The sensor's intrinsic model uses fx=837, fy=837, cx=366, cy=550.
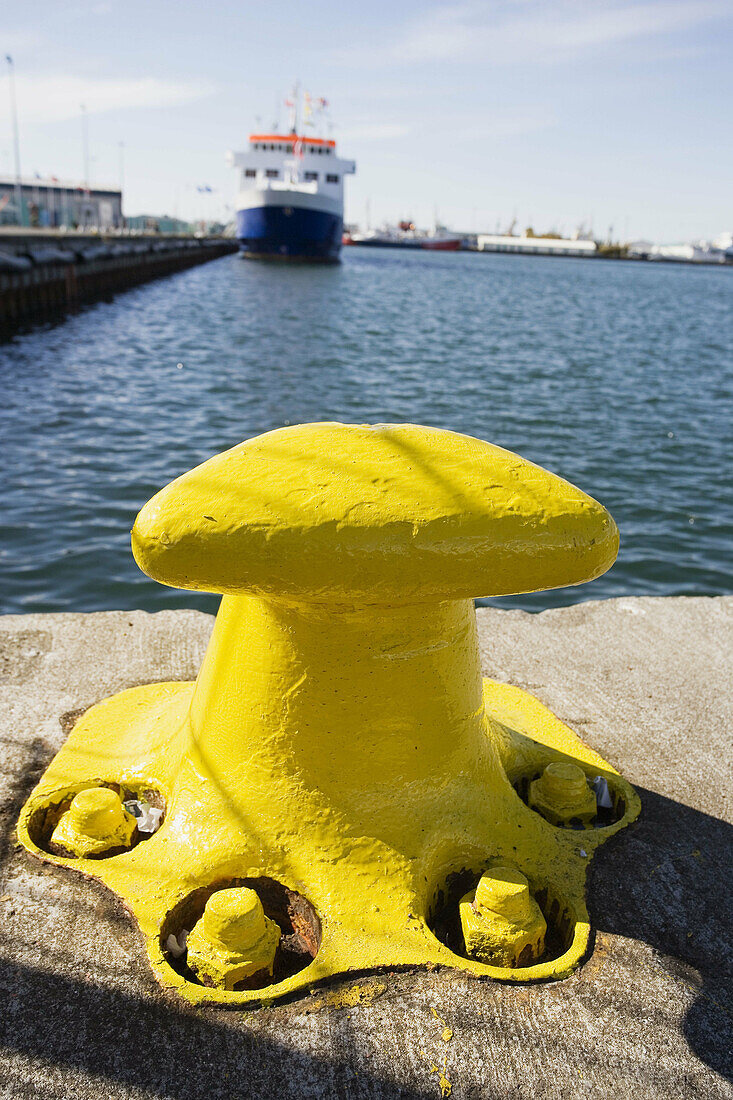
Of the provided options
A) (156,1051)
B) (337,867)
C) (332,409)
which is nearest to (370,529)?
(337,867)

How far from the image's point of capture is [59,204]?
6800cm

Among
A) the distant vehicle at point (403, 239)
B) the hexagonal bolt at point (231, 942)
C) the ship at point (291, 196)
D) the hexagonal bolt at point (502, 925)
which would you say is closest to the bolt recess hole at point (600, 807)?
the hexagonal bolt at point (502, 925)

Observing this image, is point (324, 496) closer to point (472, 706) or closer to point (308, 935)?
point (472, 706)

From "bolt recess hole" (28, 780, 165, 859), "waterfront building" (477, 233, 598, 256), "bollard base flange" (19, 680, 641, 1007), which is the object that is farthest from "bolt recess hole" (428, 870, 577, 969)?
"waterfront building" (477, 233, 598, 256)

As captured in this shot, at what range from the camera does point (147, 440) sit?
32.0ft

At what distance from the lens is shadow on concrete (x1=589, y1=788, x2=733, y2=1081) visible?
1771 mm

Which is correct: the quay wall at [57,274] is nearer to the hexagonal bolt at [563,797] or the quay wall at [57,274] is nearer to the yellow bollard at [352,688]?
the yellow bollard at [352,688]

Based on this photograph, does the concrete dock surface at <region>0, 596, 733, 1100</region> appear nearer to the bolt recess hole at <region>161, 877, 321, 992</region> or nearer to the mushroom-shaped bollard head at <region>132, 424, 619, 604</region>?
the bolt recess hole at <region>161, 877, 321, 992</region>

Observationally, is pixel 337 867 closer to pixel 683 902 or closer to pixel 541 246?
pixel 683 902

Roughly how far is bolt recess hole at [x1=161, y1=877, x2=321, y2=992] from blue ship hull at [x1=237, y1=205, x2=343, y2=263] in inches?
2032

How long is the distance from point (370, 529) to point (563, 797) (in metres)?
1.15

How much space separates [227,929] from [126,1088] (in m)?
0.32

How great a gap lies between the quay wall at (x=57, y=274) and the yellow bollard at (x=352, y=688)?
17.3 meters

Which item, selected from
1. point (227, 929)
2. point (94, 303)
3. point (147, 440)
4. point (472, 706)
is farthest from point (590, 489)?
point (94, 303)
